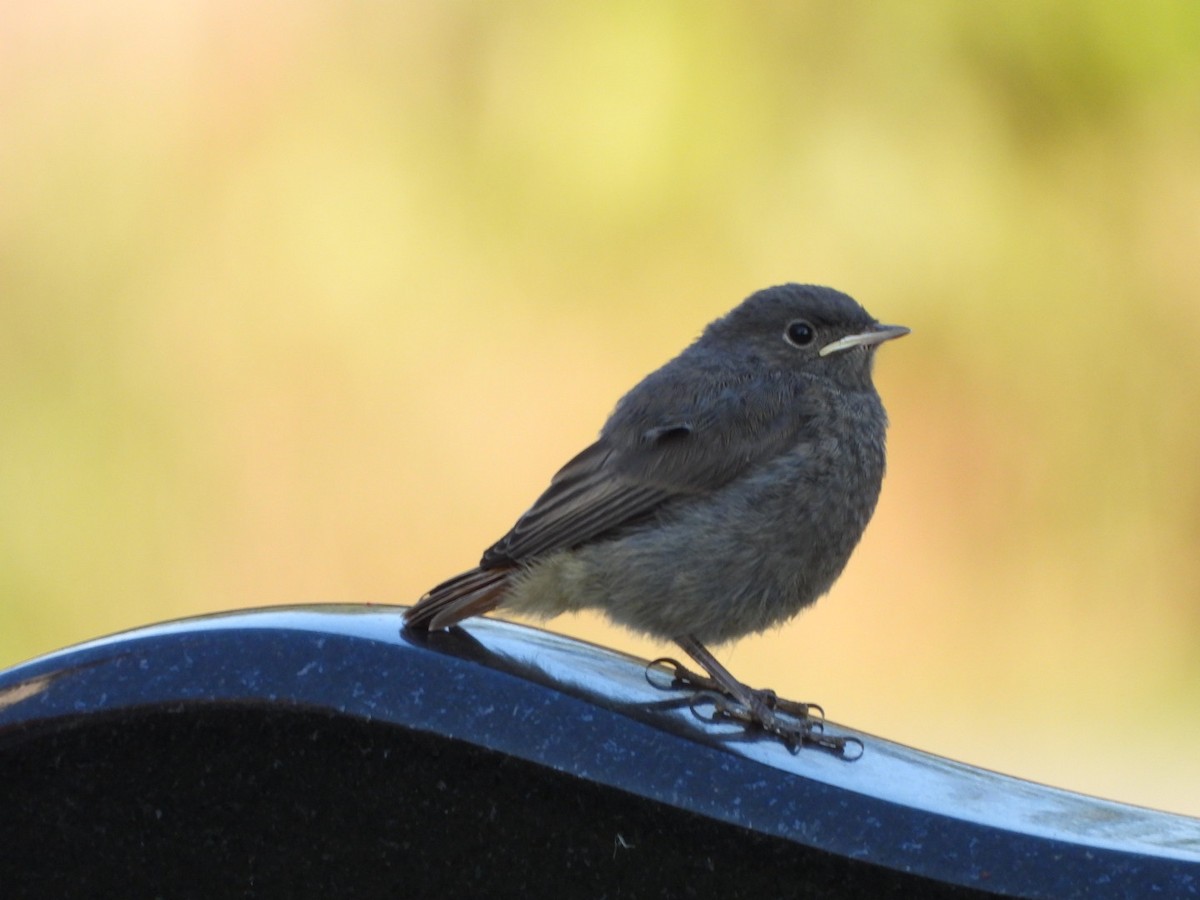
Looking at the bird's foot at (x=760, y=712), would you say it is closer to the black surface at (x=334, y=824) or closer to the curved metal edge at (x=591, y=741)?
the curved metal edge at (x=591, y=741)

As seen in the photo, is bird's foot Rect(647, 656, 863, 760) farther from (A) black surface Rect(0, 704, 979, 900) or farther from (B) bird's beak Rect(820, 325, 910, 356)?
(B) bird's beak Rect(820, 325, 910, 356)

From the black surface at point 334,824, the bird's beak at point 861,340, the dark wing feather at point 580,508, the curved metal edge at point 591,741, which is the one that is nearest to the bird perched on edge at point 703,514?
the dark wing feather at point 580,508

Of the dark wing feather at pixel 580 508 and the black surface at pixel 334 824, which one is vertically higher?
the dark wing feather at pixel 580 508

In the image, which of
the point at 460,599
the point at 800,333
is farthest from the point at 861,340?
the point at 460,599

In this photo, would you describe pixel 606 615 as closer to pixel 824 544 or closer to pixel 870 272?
pixel 824 544

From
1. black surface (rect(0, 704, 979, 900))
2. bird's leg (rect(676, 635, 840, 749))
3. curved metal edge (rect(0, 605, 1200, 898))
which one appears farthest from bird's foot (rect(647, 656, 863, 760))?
black surface (rect(0, 704, 979, 900))
